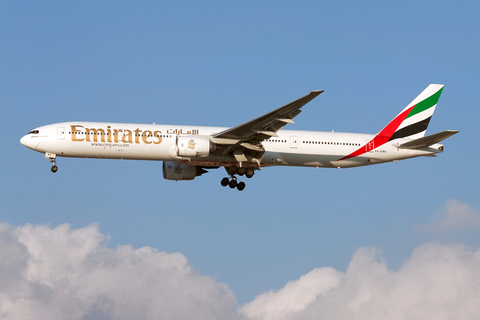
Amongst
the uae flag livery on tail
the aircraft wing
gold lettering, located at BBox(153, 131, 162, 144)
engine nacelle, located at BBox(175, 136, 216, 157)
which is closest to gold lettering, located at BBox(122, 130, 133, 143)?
gold lettering, located at BBox(153, 131, 162, 144)

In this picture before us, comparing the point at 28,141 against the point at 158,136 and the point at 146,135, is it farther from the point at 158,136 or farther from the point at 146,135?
the point at 158,136

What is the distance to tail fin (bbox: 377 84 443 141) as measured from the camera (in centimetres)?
4706

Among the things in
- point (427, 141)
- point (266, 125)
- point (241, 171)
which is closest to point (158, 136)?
point (241, 171)

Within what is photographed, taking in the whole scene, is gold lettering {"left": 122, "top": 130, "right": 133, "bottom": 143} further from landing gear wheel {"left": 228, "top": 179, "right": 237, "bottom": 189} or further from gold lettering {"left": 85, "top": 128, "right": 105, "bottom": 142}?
landing gear wheel {"left": 228, "top": 179, "right": 237, "bottom": 189}

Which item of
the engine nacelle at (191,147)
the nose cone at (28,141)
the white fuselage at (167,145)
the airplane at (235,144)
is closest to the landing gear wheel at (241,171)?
the airplane at (235,144)

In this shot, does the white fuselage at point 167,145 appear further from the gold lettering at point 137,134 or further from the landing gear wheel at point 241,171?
the landing gear wheel at point 241,171

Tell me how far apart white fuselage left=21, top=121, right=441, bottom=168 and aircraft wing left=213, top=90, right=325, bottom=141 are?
2.26 meters

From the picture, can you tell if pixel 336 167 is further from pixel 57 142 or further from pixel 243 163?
pixel 57 142

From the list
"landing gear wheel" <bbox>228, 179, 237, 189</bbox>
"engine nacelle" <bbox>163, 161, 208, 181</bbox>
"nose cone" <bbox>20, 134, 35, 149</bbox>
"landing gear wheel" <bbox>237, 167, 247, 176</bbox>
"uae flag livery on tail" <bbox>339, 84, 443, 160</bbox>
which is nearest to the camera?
"nose cone" <bbox>20, 134, 35, 149</bbox>

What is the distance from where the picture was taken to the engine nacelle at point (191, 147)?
40.8m

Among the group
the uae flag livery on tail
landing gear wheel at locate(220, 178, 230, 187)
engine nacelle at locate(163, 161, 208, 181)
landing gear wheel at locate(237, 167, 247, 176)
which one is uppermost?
the uae flag livery on tail

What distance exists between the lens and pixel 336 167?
45.7 meters

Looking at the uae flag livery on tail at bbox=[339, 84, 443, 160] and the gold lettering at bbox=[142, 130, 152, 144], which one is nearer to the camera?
the gold lettering at bbox=[142, 130, 152, 144]

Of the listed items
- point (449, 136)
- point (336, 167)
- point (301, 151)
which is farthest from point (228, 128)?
point (449, 136)
